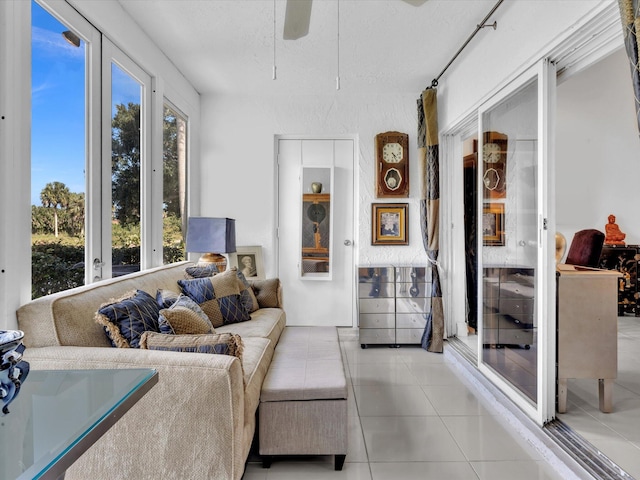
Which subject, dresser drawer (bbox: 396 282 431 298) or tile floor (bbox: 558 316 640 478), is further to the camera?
dresser drawer (bbox: 396 282 431 298)

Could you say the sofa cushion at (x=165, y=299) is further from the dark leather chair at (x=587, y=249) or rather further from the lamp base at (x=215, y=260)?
the dark leather chair at (x=587, y=249)

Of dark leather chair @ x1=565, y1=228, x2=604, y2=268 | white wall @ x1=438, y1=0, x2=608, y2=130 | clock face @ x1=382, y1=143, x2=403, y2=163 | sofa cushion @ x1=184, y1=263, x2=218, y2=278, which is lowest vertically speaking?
sofa cushion @ x1=184, y1=263, x2=218, y2=278

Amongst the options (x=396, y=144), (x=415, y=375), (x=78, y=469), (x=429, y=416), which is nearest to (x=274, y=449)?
(x=78, y=469)

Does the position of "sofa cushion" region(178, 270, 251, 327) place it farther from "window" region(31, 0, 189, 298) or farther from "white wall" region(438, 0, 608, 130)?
"white wall" region(438, 0, 608, 130)

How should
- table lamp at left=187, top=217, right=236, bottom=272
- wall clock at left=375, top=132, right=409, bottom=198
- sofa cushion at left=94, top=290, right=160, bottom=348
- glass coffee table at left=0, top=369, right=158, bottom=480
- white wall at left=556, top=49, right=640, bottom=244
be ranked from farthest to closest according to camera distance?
white wall at left=556, top=49, right=640, bottom=244, wall clock at left=375, top=132, right=409, bottom=198, table lamp at left=187, top=217, right=236, bottom=272, sofa cushion at left=94, top=290, right=160, bottom=348, glass coffee table at left=0, top=369, right=158, bottom=480

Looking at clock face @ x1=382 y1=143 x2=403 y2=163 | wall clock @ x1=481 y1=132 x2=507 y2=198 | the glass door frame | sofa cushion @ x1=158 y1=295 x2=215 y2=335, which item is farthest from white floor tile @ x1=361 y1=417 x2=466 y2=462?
clock face @ x1=382 y1=143 x2=403 y2=163

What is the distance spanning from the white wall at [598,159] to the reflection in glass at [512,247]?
2.72 metres

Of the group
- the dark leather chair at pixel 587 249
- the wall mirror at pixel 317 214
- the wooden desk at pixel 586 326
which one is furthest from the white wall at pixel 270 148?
the wooden desk at pixel 586 326

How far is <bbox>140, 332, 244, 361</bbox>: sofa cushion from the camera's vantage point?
A: 5.57 ft

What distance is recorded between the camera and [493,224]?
2.90m

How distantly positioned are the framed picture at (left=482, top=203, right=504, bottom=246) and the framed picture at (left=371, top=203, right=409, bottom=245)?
53.9 inches

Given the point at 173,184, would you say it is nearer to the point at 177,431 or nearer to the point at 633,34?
the point at 177,431

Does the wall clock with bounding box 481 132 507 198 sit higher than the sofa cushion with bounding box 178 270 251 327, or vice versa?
the wall clock with bounding box 481 132 507 198

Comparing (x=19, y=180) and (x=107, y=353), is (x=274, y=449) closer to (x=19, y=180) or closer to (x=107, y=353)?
(x=107, y=353)
